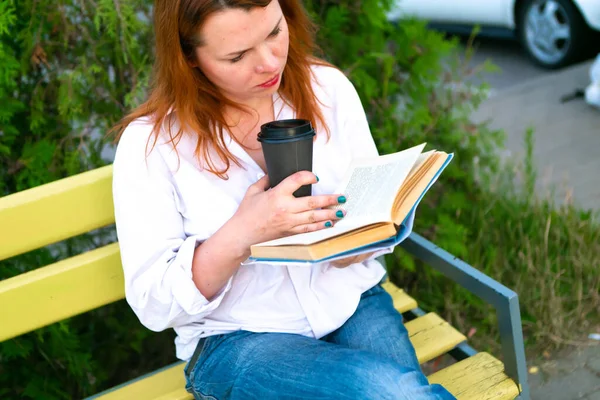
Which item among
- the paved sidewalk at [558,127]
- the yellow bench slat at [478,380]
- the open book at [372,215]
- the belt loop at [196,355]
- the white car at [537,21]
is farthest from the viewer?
the white car at [537,21]

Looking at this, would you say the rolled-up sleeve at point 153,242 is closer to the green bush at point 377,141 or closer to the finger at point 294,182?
the finger at point 294,182

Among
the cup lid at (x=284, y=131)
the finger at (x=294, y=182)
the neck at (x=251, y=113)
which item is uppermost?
the cup lid at (x=284, y=131)

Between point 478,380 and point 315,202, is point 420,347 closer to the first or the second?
point 478,380

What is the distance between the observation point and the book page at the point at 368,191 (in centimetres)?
155

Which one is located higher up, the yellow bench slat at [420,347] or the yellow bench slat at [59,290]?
the yellow bench slat at [59,290]

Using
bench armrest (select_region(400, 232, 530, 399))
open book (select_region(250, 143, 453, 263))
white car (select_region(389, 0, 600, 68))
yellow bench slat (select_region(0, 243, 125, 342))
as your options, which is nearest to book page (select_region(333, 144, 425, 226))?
open book (select_region(250, 143, 453, 263))

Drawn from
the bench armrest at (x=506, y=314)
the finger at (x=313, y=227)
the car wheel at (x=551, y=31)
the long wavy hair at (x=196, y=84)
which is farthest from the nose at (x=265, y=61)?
the car wheel at (x=551, y=31)

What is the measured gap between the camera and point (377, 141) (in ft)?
10.7

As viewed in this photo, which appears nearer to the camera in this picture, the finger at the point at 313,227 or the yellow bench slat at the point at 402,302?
the finger at the point at 313,227

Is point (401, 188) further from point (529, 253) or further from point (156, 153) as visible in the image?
point (529, 253)

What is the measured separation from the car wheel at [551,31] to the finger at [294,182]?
4.86 meters

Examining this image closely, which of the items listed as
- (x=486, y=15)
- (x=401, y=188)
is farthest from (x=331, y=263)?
(x=486, y=15)

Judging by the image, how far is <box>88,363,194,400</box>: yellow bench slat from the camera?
2.16 metres

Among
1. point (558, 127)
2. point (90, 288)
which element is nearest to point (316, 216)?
point (90, 288)
